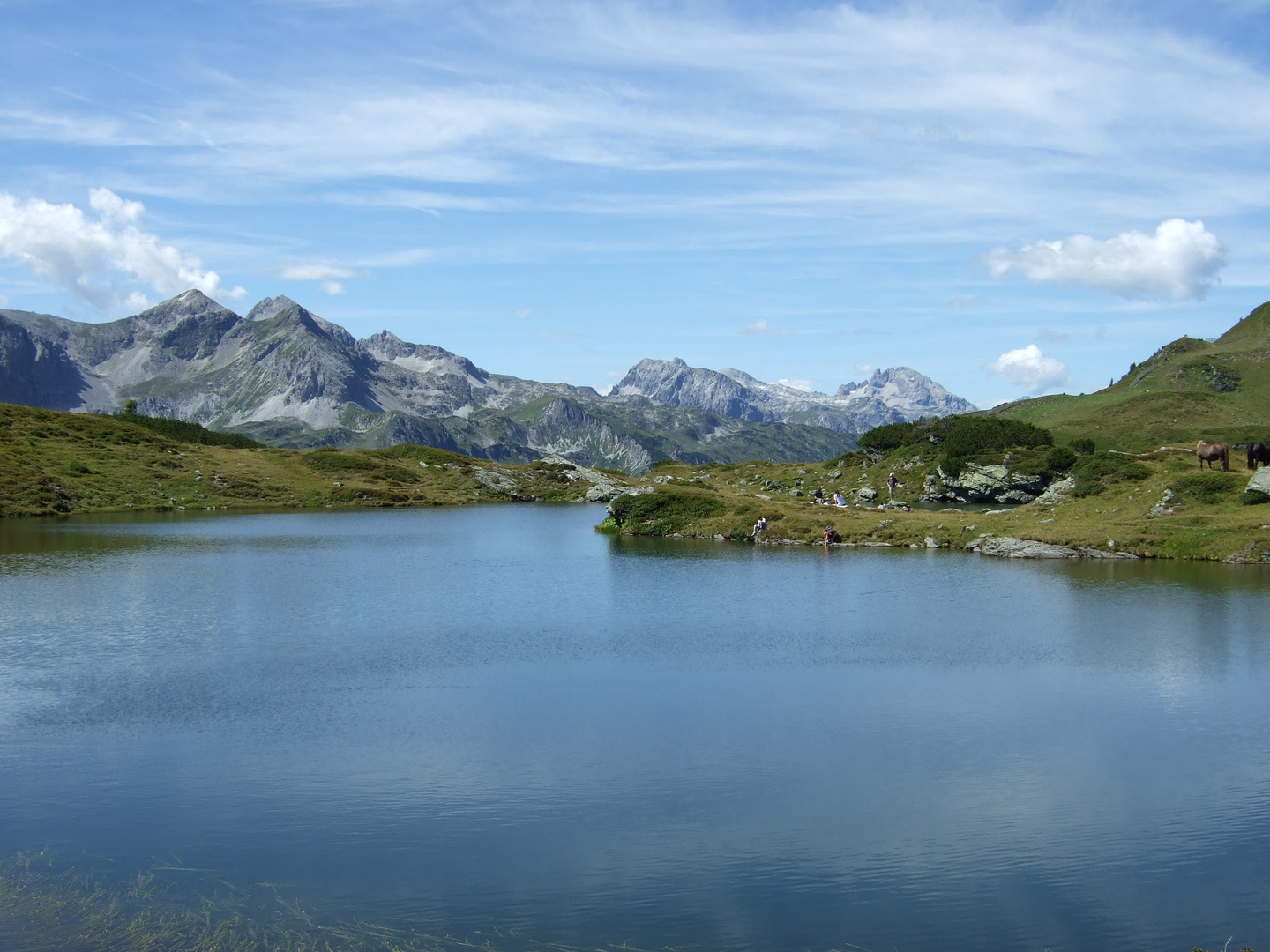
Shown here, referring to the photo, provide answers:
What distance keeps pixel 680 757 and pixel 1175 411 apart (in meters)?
164

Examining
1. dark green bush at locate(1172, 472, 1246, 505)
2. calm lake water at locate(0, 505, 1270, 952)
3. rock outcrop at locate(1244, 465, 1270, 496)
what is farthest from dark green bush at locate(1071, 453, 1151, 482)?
calm lake water at locate(0, 505, 1270, 952)

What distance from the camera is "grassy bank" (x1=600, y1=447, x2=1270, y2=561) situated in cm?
6253

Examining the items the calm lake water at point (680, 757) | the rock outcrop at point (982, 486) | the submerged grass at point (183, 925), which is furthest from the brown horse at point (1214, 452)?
the submerged grass at point (183, 925)

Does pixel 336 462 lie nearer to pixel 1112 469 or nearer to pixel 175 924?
pixel 1112 469

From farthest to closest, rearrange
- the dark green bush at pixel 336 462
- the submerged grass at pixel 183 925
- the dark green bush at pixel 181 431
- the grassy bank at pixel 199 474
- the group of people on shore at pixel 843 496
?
the dark green bush at pixel 181 431 → the dark green bush at pixel 336 462 → the grassy bank at pixel 199 474 → the group of people on shore at pixel 843 496 → the submerged grass at pixel 183 925

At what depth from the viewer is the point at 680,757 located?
1071 inches

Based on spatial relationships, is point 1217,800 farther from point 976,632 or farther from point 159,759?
point 159,759

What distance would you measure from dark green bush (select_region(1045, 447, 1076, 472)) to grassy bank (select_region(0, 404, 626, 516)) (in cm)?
7180

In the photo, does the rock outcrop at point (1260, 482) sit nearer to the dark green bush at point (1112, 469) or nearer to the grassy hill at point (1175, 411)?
the dark green bush at point (1112, 469)

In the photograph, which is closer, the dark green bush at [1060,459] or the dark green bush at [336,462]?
the dark green bush at [1060,459]

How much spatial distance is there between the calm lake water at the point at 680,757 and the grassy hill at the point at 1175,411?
107 m

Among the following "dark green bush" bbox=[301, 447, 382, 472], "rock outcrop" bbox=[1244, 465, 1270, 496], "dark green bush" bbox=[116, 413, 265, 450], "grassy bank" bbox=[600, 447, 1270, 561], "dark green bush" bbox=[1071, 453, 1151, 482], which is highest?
"dark green bush" bbox=[116, 413, 265, 450]

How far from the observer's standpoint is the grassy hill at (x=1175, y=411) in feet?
489

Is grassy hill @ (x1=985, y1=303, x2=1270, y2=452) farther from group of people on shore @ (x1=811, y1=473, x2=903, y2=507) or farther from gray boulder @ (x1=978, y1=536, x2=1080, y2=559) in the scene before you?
gray boulder @ (x1=978, y1=536, x2=1080, y2=559)
